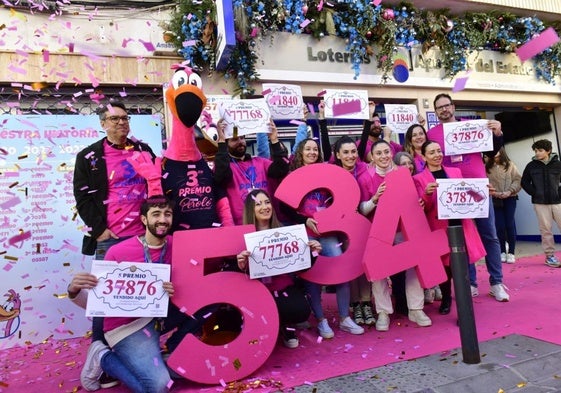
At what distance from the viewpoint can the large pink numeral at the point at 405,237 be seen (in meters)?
3.68

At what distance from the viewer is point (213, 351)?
114 inches

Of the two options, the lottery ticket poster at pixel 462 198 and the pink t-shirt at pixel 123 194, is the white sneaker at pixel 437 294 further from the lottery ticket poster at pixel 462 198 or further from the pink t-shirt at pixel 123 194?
the pink t-shirt at pixel 123 194

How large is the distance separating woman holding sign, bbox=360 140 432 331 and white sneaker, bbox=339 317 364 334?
19 cm

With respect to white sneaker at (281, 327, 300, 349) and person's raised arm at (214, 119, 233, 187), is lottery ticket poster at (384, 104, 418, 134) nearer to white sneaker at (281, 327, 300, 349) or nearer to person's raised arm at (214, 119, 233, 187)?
person's raised arm at (214, 119, 233, 187)

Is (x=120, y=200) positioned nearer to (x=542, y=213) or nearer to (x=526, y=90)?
(x=542, y=213)

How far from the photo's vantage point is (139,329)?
2.90m

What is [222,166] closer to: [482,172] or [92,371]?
[92,371]

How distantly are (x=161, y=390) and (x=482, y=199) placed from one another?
316cm

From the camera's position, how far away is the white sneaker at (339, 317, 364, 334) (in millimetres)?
3715

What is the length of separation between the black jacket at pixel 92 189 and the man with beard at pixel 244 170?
96 cm

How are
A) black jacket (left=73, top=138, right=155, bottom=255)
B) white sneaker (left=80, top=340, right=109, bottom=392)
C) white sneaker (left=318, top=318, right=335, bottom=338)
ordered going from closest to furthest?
white sneaker (left=80, top=340, right=109, bottom=392), black jacket (left=73, top=138, right=155, bottom=255), white sneaker (left=318, top=318, right=335, bottom=338)

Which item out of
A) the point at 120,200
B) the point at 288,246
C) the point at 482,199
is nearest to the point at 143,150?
the point at 120,200

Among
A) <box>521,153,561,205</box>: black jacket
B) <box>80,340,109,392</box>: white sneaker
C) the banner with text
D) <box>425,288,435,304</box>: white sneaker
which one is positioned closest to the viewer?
<box>80,340,109,392</box>: white sneaker

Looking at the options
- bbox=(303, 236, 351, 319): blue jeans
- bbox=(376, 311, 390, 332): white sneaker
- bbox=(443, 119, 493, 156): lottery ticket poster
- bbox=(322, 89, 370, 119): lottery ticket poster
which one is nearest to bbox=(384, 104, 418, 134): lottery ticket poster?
bbox=(322, 89, 370, 119): lottery ticket poster
